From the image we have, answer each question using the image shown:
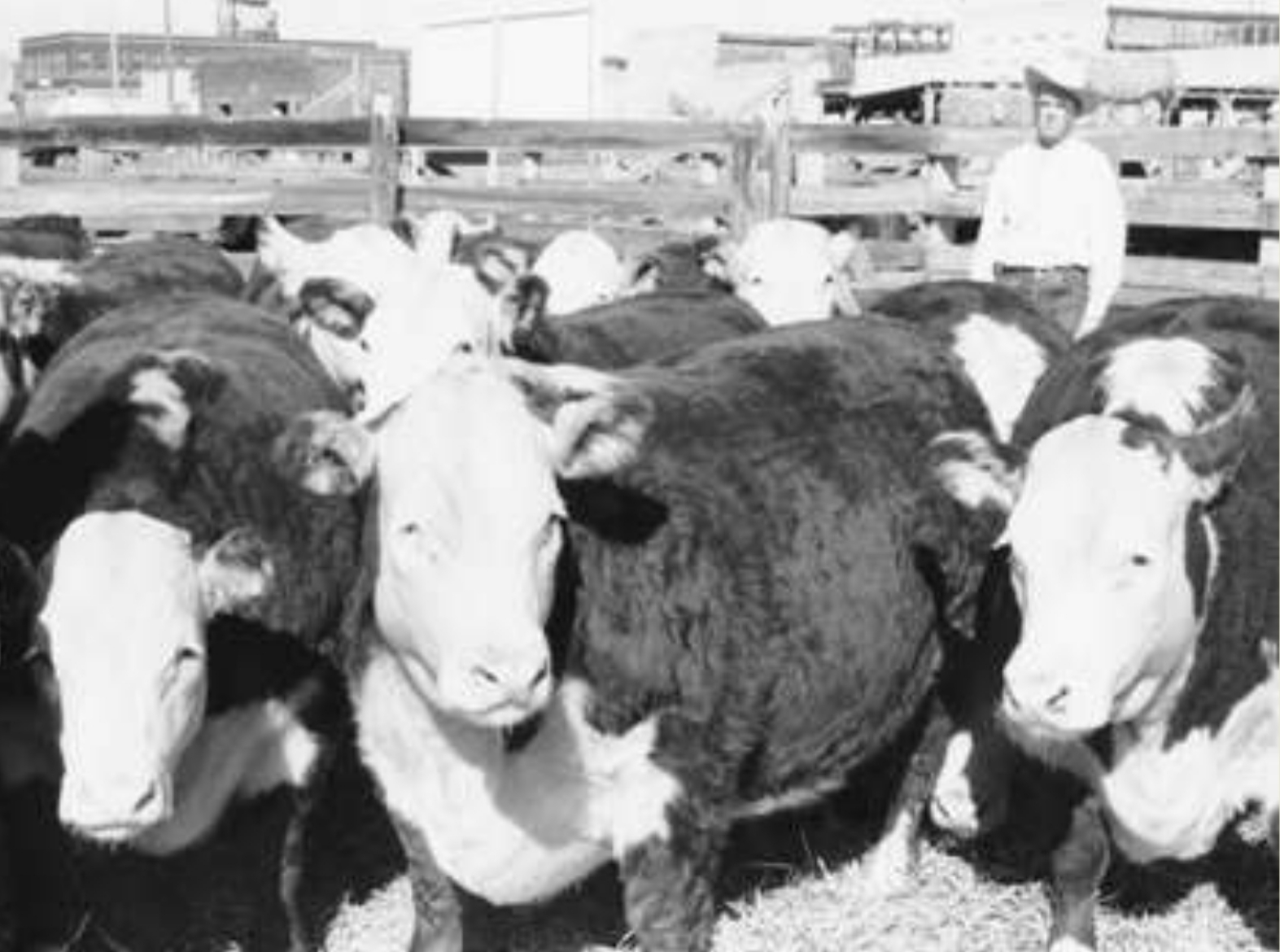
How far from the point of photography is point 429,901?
4371mm

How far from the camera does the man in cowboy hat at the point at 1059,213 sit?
703 centimetres

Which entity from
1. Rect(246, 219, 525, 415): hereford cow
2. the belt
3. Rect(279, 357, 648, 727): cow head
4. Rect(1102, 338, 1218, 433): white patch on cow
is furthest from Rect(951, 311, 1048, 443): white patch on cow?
Rect(279, 357, 648, 727): cow head

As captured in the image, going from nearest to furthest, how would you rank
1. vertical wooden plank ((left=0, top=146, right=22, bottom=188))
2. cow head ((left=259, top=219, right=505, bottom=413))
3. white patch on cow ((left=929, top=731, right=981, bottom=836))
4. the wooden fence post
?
white patch on cow ((left=929, top=731, right=981, bottom=836)) → cow head ((left=259, top=219, right=505, bottom=413)) → the wooden fence post → vertical wooden plank ((left=0, top=146, right=22, bottom=188))

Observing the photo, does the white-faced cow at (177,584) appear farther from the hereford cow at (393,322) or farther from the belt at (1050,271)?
the belt at (1050,271)

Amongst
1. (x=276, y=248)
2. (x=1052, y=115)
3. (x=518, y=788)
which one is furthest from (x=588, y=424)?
(x=276, y=248)

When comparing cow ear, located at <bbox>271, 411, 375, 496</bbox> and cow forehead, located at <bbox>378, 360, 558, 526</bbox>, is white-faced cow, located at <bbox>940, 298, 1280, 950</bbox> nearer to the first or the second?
cow forehead, located at <bbox>378, 360, 558, 526</bbox>

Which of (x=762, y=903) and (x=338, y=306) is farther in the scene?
(x=338, y=306)

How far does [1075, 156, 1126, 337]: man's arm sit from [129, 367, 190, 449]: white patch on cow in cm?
366

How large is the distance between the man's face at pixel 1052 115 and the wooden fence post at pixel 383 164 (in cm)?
573

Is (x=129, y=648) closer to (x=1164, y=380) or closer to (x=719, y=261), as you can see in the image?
(x=1164, y=380)

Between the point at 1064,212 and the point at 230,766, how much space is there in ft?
13.0

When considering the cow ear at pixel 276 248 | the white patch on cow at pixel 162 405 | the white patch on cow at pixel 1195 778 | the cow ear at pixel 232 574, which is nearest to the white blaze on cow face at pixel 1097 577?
the white patch on cow at pixel 1195 778

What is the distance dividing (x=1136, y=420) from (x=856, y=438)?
851 mm

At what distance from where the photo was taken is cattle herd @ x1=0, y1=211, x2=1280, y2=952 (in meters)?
3.82
